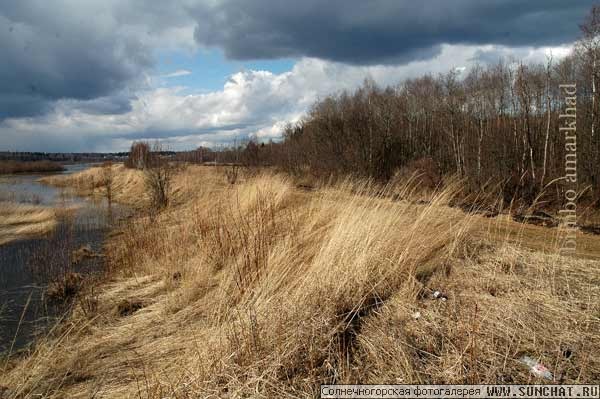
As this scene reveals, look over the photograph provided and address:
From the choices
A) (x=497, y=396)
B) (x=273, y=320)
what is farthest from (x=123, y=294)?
(x=497, y=396)

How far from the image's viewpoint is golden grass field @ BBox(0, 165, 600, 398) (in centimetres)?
268

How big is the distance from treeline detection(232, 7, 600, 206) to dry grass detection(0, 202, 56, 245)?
13275 mm

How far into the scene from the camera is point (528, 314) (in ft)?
10.3

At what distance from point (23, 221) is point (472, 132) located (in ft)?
68.9

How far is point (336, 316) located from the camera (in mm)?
3191

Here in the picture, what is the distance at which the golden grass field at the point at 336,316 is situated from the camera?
105 inches

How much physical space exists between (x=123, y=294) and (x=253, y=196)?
380 centimetres

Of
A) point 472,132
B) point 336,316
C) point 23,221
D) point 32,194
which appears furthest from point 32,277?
point 32,194

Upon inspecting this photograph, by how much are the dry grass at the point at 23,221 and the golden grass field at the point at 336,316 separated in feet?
30.0

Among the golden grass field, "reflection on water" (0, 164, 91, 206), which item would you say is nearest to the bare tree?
"reflection on water" (0, 164, 91, 206)

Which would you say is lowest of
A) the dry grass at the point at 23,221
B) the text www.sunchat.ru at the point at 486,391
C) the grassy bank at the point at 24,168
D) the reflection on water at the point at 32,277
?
the reflection on water at the point at 32,277

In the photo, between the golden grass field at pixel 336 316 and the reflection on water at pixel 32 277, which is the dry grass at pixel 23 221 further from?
the golden grass field at pixel 336 316

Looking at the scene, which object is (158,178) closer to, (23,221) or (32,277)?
(23,221)

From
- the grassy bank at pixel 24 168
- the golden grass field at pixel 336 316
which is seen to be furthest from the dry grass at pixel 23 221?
the grassy bank at pixel 24 168
